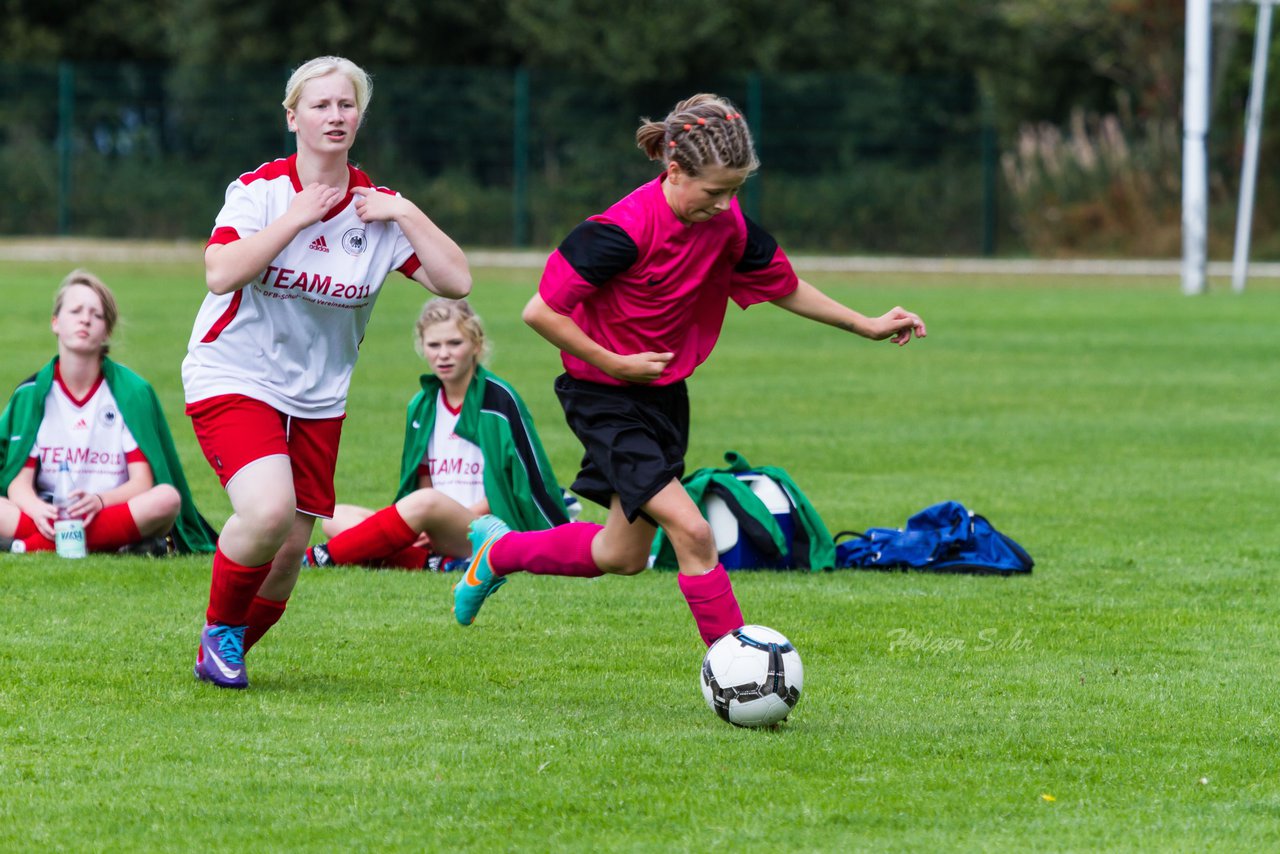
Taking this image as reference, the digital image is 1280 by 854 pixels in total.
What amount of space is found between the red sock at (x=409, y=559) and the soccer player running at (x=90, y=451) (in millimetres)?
830

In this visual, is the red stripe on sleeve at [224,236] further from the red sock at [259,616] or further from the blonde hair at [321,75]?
the red sock at [259,616]

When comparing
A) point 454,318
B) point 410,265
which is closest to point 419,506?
point 454,318

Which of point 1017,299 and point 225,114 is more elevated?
point 225,114

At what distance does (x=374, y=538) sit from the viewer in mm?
7680

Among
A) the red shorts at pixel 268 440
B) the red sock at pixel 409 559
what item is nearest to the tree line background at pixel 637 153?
the red sock at pixel 409 559

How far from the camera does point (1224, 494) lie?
32.0 ft

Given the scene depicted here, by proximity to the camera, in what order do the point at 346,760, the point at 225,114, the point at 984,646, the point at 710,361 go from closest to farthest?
the point at 346,760 < the point at 984,646 < the point at 710,361 < the point at 225,114

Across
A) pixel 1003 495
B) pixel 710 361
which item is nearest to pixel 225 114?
pixel 710 361

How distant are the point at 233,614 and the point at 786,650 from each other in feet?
5.26

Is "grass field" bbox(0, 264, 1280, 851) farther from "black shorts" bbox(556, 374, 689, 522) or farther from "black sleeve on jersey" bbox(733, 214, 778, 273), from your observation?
"black sleeve on jersey" bbox(733, 214, 778, 273)

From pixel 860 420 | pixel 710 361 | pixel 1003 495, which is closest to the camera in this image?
pixel 1003 495

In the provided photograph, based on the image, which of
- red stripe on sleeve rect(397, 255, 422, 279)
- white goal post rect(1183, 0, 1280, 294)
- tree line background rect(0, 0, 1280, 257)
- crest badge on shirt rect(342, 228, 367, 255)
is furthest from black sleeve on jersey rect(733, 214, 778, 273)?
tree line background rect(0, 0, 1280, 257)

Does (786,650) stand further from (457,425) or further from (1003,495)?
(1003,495)

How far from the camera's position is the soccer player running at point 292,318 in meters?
5.12
